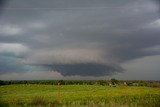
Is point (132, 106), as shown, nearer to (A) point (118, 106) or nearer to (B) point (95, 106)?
(A) point (118, 106)

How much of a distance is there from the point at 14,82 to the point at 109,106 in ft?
206

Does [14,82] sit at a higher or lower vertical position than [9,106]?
higher

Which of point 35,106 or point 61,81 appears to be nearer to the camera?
point 35,106

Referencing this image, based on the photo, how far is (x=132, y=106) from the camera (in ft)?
55.0

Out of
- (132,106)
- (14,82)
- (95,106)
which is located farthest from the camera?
(14,82)

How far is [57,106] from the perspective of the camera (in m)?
17.1

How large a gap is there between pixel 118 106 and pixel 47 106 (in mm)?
3595

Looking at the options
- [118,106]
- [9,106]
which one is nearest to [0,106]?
[9,106]

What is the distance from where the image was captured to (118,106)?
16.2m

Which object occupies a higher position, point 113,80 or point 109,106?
point 113,80

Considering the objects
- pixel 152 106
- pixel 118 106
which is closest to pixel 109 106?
pixel 118 106

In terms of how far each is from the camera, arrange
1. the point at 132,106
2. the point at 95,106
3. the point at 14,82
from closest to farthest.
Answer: the point at 95,106
the point at 132,106
the point at 14,82

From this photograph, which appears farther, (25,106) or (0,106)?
(25,106)

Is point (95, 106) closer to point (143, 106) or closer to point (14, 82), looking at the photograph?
point (143, 106)
